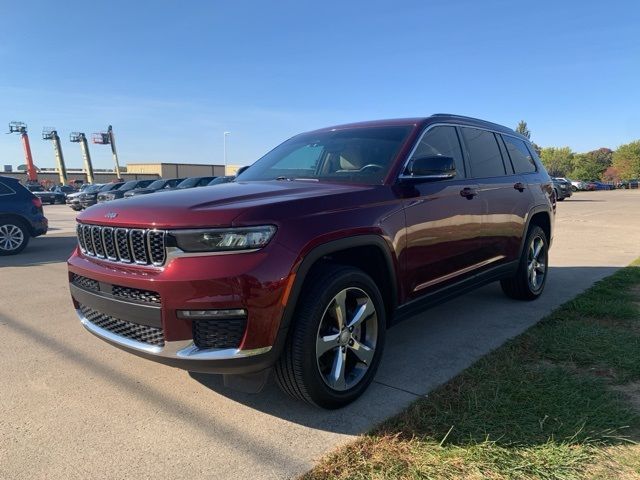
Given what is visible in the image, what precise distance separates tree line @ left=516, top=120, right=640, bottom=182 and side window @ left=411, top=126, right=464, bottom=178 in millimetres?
77274

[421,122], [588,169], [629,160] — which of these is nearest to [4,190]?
[421,122]

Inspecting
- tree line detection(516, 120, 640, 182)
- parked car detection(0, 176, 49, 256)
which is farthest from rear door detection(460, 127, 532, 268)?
tree line detection(516, 120, 640, 182)

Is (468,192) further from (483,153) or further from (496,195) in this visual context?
(483,153)

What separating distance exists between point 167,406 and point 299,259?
1348 mm

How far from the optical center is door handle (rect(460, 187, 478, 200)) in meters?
4.11

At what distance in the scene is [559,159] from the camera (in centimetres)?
11888

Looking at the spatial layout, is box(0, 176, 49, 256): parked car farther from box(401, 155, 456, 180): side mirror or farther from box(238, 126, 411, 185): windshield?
box(401, 155, 456, 180): side mirror

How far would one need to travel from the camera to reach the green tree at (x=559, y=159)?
116 metres

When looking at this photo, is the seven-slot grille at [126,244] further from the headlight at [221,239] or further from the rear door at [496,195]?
the rear door at [496,195]

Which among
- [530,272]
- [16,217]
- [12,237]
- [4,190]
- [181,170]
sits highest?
[4,190]

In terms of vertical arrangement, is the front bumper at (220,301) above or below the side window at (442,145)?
below

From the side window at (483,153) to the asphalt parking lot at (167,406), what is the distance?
4.82 ft

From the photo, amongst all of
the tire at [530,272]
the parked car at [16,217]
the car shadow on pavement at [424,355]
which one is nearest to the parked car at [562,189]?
the car shadow on pavement at [424,355]

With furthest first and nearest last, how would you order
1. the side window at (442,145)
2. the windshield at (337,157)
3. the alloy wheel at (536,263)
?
1. the alloy wheel at (536,263)
2. the side window at (442,145)
3. the windshield at (337,157)
